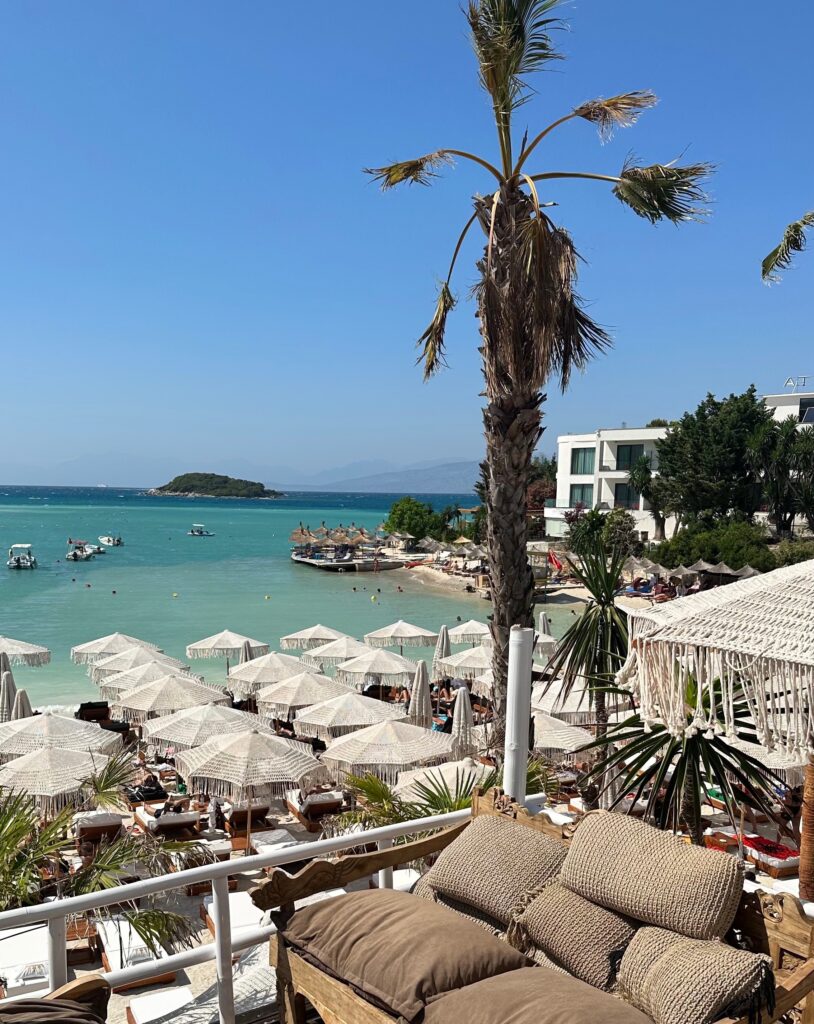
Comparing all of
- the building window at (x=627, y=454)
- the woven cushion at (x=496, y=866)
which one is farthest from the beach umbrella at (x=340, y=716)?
the building window at (x=627, y=454)

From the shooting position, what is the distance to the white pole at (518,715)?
4824 mm

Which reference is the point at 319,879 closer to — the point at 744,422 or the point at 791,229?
the point at 791,229

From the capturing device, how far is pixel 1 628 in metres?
35.9

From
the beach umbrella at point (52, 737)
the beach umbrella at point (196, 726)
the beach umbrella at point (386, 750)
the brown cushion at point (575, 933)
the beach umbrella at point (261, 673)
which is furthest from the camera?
the beach umbrella at point (261, 673)

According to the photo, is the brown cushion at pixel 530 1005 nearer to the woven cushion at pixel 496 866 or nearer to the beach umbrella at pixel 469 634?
the woven cushion at pixel 496 866

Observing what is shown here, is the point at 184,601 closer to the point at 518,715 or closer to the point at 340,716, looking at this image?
the point at 340,716

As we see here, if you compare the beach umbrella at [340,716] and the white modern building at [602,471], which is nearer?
the beach umbrella at [340,716]

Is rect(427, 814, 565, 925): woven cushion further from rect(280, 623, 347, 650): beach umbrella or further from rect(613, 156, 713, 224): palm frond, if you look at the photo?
rect(280, 623, 347, 650): beach umbrella

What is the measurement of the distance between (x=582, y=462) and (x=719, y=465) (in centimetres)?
1545

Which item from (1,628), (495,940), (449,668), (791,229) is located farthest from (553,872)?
(1,628)

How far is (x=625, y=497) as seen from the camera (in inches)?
2411

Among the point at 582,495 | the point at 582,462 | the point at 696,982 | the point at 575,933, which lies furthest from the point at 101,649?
the point at 582,462

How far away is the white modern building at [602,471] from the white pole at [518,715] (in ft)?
175

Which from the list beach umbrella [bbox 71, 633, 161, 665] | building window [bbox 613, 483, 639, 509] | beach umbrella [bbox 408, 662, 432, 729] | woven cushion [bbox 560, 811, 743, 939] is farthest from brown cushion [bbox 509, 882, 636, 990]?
building window [bbox 613, 483, 639, 509]
